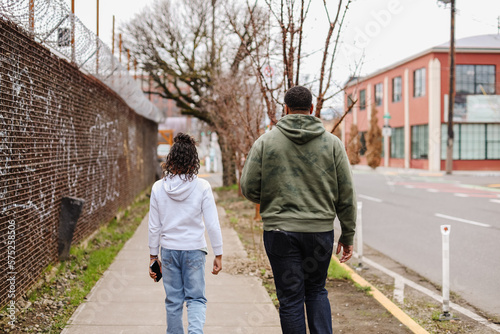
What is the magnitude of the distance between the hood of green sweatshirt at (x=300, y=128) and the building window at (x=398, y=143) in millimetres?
37839

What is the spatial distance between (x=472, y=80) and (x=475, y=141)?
12.6 feet

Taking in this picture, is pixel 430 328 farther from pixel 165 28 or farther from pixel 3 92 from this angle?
pixel 165 28

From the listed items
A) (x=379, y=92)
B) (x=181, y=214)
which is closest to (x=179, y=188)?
(x=181, y=214)

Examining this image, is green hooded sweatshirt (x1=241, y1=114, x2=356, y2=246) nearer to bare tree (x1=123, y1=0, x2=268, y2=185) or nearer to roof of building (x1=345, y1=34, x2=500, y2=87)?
bare tree (x1=123, y1=0, x2=268, y2=185)

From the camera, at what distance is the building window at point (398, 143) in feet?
131

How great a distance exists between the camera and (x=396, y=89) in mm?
41344

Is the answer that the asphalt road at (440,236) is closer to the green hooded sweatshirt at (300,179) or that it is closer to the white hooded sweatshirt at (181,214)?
the green hooded sweatshirt at (300,179)

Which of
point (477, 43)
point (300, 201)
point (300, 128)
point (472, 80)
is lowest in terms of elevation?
point (300, 201)

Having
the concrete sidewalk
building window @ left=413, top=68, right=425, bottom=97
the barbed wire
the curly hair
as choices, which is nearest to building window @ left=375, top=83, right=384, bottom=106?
building window @ left=413, top=68, right=425, bottom=97

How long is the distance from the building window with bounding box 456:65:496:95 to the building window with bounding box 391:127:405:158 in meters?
6.26

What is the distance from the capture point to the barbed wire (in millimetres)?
4844

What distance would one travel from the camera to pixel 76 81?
778cm

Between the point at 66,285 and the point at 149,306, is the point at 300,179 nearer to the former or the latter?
the point at 149,306

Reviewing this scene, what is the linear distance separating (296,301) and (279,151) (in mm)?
948
